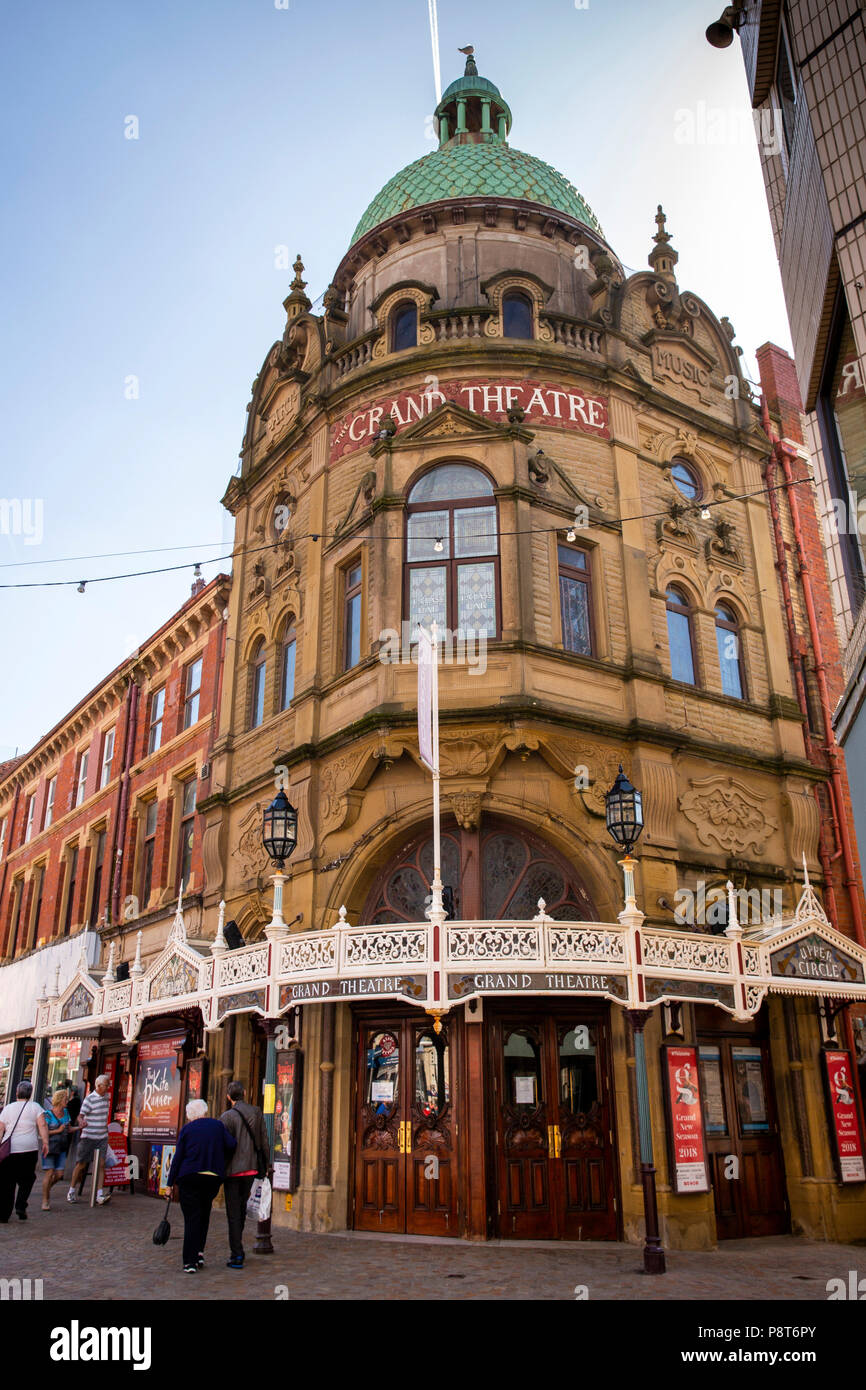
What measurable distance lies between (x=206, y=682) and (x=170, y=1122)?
8735 mm

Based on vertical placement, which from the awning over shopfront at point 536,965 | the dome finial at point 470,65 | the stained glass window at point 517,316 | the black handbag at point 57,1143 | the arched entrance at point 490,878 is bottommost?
the black handbag at point 57,1143

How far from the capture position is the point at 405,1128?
14.1 metres

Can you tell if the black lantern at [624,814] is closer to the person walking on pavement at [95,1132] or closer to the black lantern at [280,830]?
the black lantern at [280,830]

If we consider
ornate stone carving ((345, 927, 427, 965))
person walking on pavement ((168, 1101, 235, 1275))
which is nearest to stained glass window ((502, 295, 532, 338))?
ornate stone carving ((345, 927, 427, 965))

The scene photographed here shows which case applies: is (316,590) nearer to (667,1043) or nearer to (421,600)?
(421,600)

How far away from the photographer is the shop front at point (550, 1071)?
12531mm

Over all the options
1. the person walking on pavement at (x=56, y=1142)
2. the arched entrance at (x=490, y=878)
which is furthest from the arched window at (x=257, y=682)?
the person walking on pavement at (x=56, y=1142)

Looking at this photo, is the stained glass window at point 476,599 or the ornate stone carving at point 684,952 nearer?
the ornate stone carving at point 684,952

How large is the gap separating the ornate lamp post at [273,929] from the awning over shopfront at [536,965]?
0.21 meters

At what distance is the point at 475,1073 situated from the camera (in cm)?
1357

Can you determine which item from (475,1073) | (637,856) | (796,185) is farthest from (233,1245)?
(796,185)

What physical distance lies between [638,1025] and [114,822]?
57.1 feet

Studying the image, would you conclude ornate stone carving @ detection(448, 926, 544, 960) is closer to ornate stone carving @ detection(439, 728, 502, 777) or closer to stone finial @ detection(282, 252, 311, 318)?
ornate stone carving @ detection(439, 728, 502, 777)

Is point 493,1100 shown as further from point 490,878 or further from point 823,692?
point 823,692
